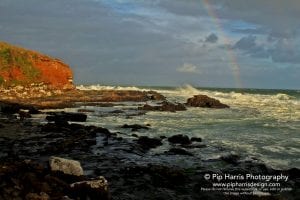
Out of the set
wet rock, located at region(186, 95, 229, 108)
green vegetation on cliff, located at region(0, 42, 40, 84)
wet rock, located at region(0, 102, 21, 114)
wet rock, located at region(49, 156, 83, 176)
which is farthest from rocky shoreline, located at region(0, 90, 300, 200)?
green vegetation on cliff, located at region(0, 42, 40, 84)

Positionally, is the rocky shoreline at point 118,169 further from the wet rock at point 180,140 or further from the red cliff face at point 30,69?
the red cliff face at point 30,69

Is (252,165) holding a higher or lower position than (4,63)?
lower

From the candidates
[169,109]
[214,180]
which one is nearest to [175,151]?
[214,180]

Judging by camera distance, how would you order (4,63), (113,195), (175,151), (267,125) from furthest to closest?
(4,63)
(267,125)
(175,151)
(113,195)

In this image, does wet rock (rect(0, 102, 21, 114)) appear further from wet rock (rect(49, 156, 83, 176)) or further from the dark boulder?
wet rock (rect(49, 156, 83, 176))

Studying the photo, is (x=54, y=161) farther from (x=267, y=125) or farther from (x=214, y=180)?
(x=267, y=125)

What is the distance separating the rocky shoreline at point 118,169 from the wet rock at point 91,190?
0.03 m

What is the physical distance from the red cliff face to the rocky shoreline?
126ft

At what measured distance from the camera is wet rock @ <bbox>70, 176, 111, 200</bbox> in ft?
39.8

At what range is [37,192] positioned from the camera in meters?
11.5

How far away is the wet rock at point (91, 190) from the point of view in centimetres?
1214

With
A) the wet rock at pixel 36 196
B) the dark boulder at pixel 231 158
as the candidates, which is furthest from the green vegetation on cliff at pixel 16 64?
the wet rock at pixel 36 196

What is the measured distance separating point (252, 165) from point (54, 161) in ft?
28.8

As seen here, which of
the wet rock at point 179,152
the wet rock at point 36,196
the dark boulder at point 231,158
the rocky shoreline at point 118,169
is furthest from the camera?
the wet rock at point 179,152
